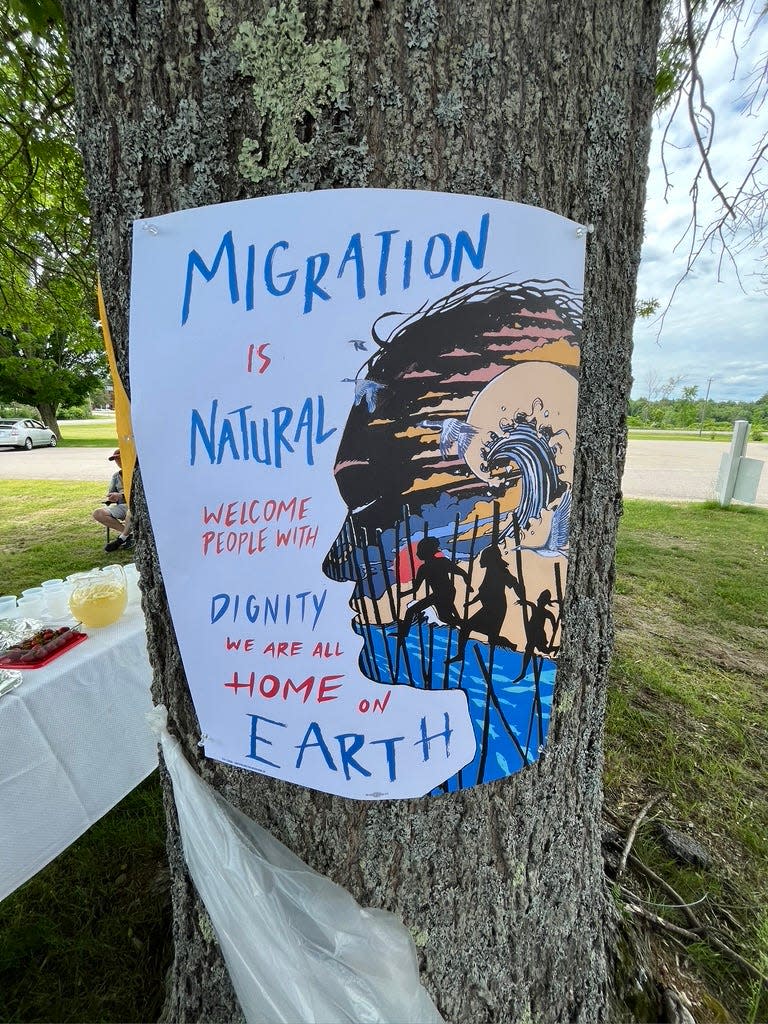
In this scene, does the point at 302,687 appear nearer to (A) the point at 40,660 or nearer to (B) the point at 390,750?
(B) the point at 390,750

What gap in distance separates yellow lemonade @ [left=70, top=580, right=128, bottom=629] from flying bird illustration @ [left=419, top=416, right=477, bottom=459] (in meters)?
1.76

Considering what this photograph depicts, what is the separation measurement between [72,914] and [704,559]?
5.88 meters

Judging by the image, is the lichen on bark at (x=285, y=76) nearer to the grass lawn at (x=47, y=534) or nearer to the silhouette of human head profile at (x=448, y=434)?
the silhouette of human head profile at (x=448, y=434)

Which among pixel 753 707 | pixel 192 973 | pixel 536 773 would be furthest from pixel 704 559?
pixel 192 973

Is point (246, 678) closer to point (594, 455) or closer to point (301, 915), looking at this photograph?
point (301, 915)

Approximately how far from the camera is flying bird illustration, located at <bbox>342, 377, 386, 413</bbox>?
2.31 ft

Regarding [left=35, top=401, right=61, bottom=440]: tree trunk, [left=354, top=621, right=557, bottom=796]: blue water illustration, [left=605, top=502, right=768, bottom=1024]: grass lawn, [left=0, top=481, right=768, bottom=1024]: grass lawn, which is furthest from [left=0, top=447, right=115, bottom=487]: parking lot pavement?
[left=354, top=621, right=557, bottom=796]: blue water illustration

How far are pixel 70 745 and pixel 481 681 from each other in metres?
1.57

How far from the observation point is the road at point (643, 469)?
1052cm

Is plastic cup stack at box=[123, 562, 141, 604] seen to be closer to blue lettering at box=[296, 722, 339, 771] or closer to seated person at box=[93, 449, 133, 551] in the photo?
blue lettering at box=[296, 722, 339, 771]

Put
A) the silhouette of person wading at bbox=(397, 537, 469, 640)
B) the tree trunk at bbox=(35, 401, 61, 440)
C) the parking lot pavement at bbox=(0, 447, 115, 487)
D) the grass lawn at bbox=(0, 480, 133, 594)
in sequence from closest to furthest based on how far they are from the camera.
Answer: the silhouette of person wading at bbox=(397, 537, 469, 640) → the grass lawn at bbox=(0, 480, 133, 594) → the parking lot pavement at bbox=(0, 447, 115, 487) → the tree trunk at bbox=(35, 401, 61, 440)

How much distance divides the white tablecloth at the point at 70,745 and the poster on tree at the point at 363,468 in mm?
1102

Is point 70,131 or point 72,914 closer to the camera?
point 72,914

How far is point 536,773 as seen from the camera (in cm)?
95
